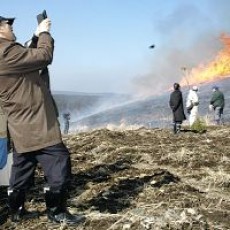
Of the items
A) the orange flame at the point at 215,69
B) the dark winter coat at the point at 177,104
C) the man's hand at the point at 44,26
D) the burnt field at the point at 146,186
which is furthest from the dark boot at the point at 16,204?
the orange flame at the point at 215,69

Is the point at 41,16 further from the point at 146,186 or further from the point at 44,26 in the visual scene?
the point at 146,186

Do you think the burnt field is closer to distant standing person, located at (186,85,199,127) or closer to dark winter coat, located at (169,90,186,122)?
dark winter coat, located at (169,90,186,122)

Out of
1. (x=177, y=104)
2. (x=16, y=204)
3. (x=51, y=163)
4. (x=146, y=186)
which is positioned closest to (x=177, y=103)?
(x=177, y=104)

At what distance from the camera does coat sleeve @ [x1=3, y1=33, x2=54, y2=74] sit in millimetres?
5090

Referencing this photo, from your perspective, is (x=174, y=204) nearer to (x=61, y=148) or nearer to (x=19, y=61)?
(x=61, y=148)

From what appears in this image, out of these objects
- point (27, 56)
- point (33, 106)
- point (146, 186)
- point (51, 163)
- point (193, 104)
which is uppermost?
point (27, 56)

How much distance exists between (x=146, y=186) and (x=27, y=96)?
281 centimetres

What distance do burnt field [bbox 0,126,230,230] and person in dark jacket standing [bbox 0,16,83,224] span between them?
0.59 m

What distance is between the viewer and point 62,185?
5371 millimetres

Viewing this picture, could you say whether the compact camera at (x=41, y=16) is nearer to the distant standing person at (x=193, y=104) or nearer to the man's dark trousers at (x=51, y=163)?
the man's dark trousers at (x=51, y=163)

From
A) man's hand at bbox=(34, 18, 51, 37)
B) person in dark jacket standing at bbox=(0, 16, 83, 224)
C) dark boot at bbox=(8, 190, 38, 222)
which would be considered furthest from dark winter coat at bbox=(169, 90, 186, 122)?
man's hand at bbox=(34, 18, 51, 37)

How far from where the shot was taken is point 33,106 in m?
5.23

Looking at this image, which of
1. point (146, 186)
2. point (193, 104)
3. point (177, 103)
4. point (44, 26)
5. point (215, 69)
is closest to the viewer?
point (44, 26)

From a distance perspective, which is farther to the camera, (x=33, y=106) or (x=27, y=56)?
(x=33, y=106)
